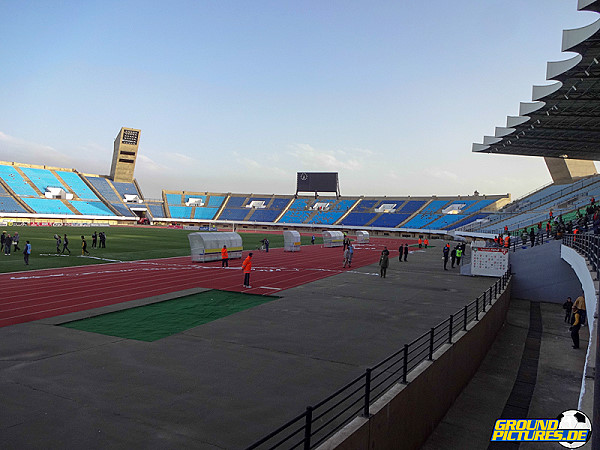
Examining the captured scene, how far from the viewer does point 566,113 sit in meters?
29.8

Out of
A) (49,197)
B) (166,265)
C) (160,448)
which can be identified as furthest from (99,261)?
(49,197)

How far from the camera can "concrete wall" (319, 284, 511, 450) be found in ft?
18.2

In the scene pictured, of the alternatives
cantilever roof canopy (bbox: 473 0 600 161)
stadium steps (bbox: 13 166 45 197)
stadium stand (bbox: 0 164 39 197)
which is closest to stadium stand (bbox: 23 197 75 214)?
stadium stand (bbox: 0 164 39 197)

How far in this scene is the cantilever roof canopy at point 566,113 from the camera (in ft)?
64.1

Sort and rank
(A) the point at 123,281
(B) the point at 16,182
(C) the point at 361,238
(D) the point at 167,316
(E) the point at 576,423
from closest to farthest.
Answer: (E) the point at 576,423
(D) the point at 167,316
(A) the point at 123,281
(C) the point at 361,238
(B) the point at 16,182

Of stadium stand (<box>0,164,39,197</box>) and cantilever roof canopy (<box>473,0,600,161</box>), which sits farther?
stadium stand (<box>0,164,39,197</box>)

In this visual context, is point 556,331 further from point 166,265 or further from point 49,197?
point 49,197

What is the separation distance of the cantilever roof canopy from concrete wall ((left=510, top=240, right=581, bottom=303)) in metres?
9.01

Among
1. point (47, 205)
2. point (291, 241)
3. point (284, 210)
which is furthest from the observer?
point (284, 210)

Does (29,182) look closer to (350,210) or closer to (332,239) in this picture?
(350,210)

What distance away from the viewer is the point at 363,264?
2986 centimetres

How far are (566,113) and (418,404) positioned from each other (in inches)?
1178

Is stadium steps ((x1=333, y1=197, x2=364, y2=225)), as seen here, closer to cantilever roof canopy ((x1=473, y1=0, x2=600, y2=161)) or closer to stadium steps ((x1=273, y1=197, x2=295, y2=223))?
stadium steps ((x1=273, y1=197, x2=295, y2=223))

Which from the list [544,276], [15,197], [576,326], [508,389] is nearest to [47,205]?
[15,197]
